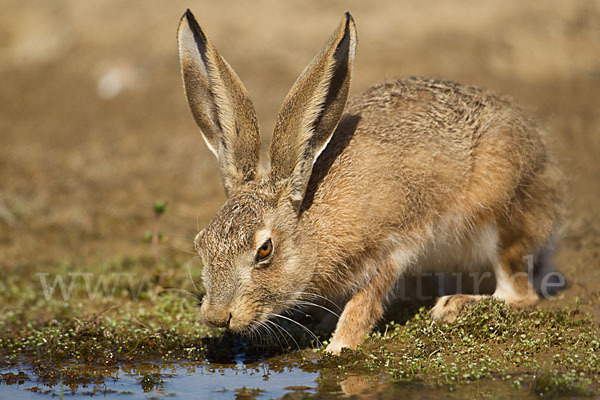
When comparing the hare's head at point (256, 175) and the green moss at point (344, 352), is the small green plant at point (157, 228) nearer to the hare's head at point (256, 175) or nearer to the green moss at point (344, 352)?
the green moss at point (344, 352)

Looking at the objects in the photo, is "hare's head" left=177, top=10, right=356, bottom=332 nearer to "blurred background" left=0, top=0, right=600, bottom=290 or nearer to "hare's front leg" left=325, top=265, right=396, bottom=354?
"hare's front leg" left=325, top=265, right=396, bottom=354

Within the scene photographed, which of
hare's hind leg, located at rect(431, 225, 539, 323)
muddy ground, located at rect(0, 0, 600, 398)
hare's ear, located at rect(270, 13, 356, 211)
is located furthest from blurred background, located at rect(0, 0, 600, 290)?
hare's ear, located at rect(270, 13, 356, 211)

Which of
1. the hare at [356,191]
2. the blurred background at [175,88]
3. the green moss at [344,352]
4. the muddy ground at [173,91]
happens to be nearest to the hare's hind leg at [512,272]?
the hare at [356,191]

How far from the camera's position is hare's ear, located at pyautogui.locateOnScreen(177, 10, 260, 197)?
520 cm

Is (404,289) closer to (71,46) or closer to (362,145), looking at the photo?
(362,145)

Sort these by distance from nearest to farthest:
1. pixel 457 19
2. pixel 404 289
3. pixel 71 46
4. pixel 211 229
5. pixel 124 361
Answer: pixel 211 229 → pixel 124 361 → pixel 404 289 → pixel 457 19 → pixel 71 46

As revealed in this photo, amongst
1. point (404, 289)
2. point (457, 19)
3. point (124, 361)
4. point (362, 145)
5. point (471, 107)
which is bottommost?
point (124, 361)

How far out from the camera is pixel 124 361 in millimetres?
5223

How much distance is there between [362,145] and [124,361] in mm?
2279

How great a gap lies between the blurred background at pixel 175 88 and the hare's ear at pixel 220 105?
9.19 ft

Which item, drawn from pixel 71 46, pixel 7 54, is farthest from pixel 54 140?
pixel 7 54

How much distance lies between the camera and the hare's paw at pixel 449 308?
558 centimetres

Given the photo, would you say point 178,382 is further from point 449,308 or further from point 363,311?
point 449,308

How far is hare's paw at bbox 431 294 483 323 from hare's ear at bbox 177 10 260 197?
172cm
